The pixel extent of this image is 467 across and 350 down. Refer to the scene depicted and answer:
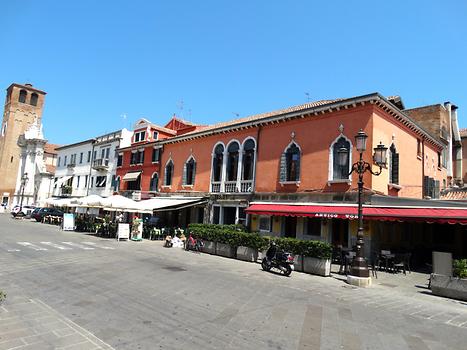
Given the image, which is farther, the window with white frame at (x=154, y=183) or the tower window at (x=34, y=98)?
the tower window at (x=34, y=98)

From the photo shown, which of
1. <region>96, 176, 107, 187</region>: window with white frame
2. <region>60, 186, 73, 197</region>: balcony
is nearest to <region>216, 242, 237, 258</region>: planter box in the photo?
<region>96, 176, 107, 187</region>: window with white frame

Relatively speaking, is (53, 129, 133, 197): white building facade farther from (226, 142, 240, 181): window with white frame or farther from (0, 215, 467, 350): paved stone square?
(0, 215, 467, 350): paved stone square

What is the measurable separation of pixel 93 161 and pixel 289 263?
35124 mm

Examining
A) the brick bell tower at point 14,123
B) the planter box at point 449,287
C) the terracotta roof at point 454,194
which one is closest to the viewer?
the planter box at point 449,287

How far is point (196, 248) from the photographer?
20.0m

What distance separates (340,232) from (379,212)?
3055 mm

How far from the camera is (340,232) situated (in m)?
18.2

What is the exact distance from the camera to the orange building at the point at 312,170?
17.7m

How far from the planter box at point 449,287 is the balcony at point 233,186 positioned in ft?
43.3

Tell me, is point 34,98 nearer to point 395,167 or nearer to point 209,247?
point 209,247

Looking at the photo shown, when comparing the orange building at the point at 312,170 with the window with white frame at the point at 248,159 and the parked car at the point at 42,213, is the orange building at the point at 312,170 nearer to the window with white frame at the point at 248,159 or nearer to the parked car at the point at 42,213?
the window with white frame at the point at 248,159

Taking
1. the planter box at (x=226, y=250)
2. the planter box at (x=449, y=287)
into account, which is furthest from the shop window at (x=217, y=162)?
the planter box at (x=449, y=287)

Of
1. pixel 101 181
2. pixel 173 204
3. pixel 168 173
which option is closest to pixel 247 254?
pixel 173 204

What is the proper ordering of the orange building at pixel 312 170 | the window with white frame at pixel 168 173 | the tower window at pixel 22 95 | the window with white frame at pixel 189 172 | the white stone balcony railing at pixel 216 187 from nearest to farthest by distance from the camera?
the orange building at pixel 312 170, the white stone balcony railing at pixel 216 187, the window with white frame at pixel 189 172, the window with white frame at pixel 168 173, the tower window at pixel 22 95
